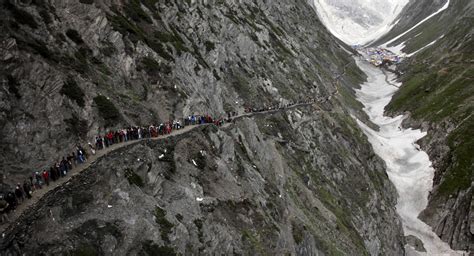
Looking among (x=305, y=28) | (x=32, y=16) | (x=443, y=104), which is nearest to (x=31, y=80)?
(x=32, y=16)

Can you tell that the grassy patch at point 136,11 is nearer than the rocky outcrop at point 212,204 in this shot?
No

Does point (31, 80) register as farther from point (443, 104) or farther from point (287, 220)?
point (443, 104)

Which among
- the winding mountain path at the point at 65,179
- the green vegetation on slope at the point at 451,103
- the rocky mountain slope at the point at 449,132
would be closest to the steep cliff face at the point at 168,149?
the winding mountain path at the point at 65,179

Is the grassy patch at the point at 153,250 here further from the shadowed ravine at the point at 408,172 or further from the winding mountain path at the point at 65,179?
the shadowed ravine at the point at 408,172

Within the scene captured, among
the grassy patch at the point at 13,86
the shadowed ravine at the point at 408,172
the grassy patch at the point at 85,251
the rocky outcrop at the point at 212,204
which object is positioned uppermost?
the grassy patch at the point at 13,86

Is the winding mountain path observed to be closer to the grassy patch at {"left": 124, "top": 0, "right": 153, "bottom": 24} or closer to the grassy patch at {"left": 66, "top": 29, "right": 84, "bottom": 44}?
the grassy patch at {"left": 66, "top": 29, "right": 84, "bottom": 44}

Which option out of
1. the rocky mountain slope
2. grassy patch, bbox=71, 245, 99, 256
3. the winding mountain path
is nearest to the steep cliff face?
grassy patch, bbox=71, 245, 99, 256
